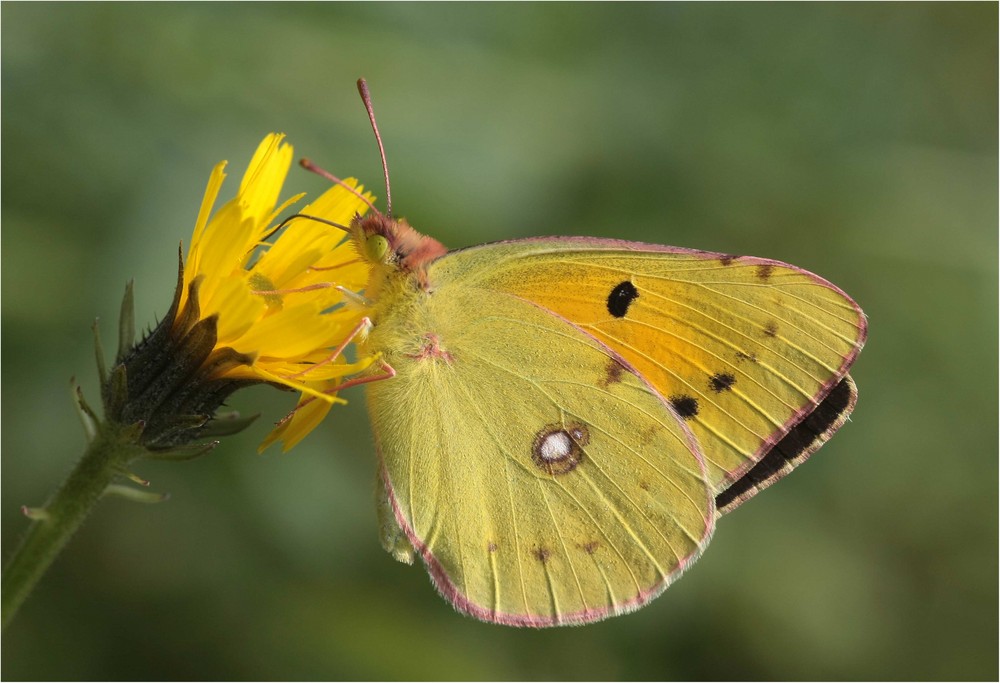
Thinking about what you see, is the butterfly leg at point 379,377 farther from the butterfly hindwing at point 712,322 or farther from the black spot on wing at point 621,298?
the black spot on wing at point 621,298

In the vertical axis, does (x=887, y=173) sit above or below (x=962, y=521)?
above

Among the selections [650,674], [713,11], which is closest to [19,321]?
[650,674]

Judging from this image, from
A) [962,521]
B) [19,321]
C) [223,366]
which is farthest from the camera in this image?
[962,521]

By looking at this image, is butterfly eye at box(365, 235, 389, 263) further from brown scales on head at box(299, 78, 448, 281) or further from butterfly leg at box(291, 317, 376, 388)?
butterfly leg at box(291, 317, 376, 388)

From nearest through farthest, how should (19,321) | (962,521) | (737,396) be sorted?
(737,396) < (19,321) < (962,521)

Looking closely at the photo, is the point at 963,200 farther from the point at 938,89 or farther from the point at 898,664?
the point at 898,664

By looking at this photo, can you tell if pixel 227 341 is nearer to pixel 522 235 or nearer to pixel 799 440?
pixel 799 440

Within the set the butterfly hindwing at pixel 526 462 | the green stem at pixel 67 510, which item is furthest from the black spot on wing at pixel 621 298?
the green stem at pixel 67 510
